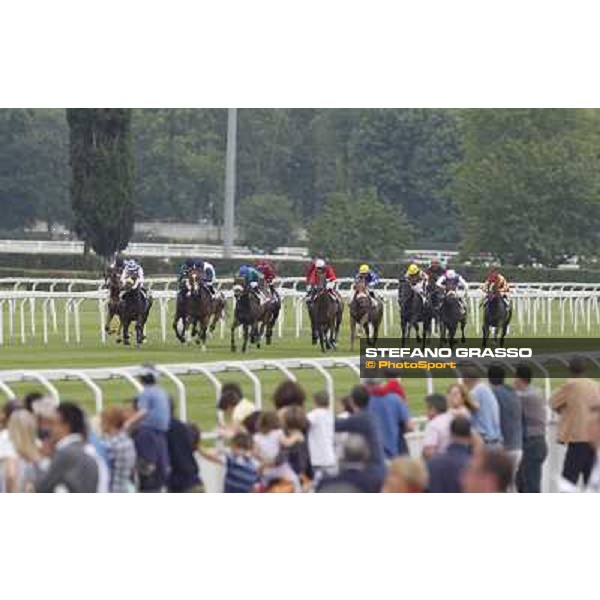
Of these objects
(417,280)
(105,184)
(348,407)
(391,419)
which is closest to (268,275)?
(417,280)

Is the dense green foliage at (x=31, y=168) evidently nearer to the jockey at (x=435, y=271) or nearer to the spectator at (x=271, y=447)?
the jockey at (x=435, y=271)

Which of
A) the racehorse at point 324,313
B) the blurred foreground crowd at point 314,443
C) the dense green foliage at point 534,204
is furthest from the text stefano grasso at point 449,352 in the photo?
the dense green foliage at point 534,204

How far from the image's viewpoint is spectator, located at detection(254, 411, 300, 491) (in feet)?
37.3

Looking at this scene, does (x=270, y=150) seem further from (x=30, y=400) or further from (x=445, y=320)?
(x=30, y=400)

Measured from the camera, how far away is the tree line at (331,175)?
54031 millimetres

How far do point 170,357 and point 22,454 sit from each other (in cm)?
1540

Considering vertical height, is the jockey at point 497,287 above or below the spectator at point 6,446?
below

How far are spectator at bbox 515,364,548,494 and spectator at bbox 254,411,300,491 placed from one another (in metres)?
2.37

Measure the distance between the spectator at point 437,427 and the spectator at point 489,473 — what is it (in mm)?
3136

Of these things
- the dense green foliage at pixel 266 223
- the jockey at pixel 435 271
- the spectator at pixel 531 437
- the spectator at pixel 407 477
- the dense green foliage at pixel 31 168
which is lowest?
the dense green foliage at pixel 266 223

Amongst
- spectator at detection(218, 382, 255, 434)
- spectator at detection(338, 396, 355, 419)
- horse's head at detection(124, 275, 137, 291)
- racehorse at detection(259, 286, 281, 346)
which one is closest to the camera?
spectator at detection(338, 396, 355, 419)

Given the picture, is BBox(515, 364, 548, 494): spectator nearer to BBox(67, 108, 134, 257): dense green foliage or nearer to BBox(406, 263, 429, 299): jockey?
BBox(406, 263, 429, 299): jockey

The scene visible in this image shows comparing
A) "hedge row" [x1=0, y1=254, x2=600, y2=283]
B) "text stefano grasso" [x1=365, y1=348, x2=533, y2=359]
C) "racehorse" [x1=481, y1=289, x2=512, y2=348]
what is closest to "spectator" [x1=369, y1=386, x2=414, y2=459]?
"text stefano grasso" [x1=365, y1=348, x2=533, y2=359]

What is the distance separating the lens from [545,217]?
204ft
